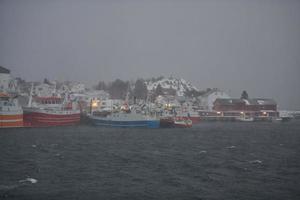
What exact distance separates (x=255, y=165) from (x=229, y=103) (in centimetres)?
10055

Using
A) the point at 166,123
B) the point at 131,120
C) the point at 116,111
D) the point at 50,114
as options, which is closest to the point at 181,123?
the point at 166,123

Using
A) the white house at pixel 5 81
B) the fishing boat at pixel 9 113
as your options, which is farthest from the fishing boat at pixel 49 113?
the white house at pixel 5 81

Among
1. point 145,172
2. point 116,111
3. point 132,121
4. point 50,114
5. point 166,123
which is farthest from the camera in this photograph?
point 116,111

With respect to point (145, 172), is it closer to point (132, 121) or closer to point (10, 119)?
point (10, 119)

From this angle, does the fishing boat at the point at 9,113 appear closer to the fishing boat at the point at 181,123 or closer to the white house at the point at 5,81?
the white house at the point at 5,81

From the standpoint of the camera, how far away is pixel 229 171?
29.4m

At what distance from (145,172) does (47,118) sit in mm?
49106

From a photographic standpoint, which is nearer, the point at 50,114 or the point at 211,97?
the point at 50,114

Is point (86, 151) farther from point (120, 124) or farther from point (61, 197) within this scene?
point (120, 124)

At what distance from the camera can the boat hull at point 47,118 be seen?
232 feet

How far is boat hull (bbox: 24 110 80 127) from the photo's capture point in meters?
70.8

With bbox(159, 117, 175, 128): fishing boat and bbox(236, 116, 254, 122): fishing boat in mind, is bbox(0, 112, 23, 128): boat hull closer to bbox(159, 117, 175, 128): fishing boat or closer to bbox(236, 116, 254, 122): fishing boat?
bbox(159, 117, 175, 128): fishing boat

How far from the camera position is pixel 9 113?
65.2 meters

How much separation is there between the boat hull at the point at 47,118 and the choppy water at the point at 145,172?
27097 millimetres
